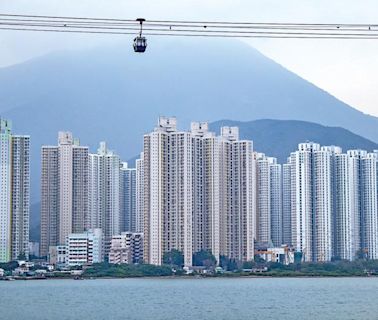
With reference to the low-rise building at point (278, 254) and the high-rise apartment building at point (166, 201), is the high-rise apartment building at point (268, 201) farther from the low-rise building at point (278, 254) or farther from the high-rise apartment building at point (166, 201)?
the high-rise apartment building at point (166, 201)

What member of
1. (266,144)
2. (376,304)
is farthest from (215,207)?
(266,144)

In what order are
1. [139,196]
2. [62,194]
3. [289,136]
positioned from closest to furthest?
1. [62,194]
2. [139,196]
3. [289,136]

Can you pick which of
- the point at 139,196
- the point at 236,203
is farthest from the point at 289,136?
the point at 236,203

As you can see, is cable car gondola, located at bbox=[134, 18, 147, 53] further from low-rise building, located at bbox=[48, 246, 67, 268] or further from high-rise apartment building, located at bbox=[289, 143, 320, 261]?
high-rise apartment building, located at bbox=[289, 143, 320, 261]

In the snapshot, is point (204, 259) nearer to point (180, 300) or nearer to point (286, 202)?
point (286, 202)

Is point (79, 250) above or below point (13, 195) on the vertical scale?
below

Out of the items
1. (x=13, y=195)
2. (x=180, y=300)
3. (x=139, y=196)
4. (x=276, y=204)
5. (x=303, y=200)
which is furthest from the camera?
(x=139, y=196)

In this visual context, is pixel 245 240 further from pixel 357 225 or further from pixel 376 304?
pixel 376 304
